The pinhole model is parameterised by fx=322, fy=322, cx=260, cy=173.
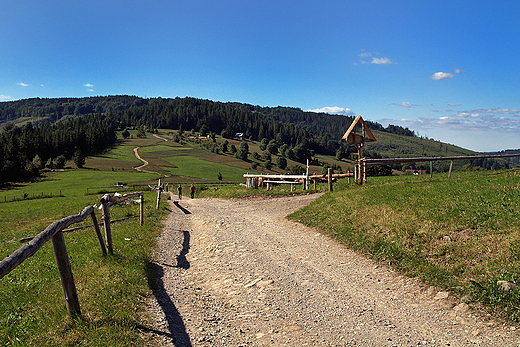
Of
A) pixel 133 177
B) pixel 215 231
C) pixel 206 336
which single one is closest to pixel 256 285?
pixel 206 336

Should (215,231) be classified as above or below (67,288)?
below

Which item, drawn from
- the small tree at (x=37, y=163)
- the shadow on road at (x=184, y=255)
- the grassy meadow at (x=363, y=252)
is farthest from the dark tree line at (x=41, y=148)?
the grassy meadow at (x=363, y=252)

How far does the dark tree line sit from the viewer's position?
87.1 meters

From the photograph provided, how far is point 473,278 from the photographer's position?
243 inches

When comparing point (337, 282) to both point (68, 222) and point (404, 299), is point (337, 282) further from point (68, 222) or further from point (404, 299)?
point (68, 222)

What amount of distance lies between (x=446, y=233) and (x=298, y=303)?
4.45 m

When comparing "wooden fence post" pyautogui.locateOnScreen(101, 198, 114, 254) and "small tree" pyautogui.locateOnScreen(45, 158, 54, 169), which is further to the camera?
"small tree" pyautogui.locateOnScreen(45, 158, 54, 169)

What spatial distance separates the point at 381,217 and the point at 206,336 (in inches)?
292

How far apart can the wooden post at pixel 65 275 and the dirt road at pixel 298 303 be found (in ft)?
3.94

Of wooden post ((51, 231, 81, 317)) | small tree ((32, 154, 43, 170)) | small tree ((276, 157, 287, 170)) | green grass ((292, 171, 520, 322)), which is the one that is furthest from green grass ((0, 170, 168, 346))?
small tree ((276, 157, 287, 170))

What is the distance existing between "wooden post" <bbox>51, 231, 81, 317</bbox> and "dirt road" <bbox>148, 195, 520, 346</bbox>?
47.3 inches

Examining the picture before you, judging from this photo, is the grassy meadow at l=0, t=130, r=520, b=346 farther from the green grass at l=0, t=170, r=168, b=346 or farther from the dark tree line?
the dark tree line

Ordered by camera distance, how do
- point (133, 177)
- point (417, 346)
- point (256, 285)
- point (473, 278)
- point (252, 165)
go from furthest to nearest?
point (252, 165) < point (133, 177) < point (256, 285) < point (473, 278) < point (417, 346)

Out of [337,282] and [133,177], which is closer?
[337,282]
